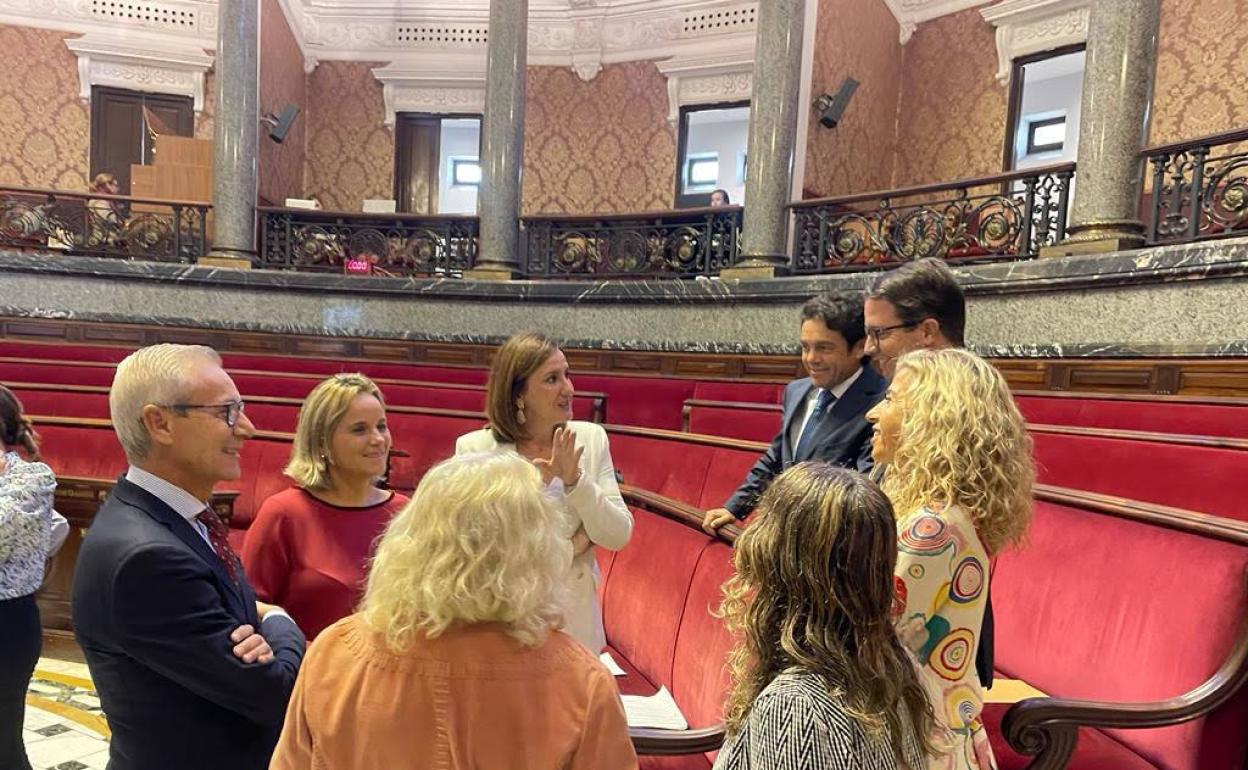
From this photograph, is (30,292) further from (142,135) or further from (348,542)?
(348,542)

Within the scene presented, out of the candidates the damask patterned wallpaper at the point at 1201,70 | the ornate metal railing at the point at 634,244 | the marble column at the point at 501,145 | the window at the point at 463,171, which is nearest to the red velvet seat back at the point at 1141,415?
the ornate metal railing at the point at 634,244

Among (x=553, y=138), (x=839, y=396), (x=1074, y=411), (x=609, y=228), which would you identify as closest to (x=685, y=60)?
(x=553, y=138)

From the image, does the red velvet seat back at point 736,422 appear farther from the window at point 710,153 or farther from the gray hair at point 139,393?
the window at point 710,153

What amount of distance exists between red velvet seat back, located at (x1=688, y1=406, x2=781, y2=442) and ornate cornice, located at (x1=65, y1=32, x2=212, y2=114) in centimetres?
795

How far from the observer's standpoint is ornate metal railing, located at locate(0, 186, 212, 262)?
707cm

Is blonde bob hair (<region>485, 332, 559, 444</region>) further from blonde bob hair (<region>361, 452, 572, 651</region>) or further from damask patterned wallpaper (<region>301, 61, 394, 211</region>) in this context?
damask patterned wallpaper (<region>301, 61, 394, 211</region>)

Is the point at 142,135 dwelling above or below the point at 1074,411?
above

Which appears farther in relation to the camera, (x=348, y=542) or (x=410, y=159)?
(x=410, y=159)

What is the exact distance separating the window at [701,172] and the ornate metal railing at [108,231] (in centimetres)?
515

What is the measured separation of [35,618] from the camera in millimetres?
1854

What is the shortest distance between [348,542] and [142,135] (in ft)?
31.9

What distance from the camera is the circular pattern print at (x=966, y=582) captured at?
105 centimetres

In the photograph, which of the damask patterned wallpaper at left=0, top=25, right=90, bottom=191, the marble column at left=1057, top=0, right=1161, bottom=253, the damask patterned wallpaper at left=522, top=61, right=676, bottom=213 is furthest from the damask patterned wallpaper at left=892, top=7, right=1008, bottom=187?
the damask patterned wallpaper at left=0, top=25, right=90, bottom=191

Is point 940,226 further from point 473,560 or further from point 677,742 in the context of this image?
point 473,560
